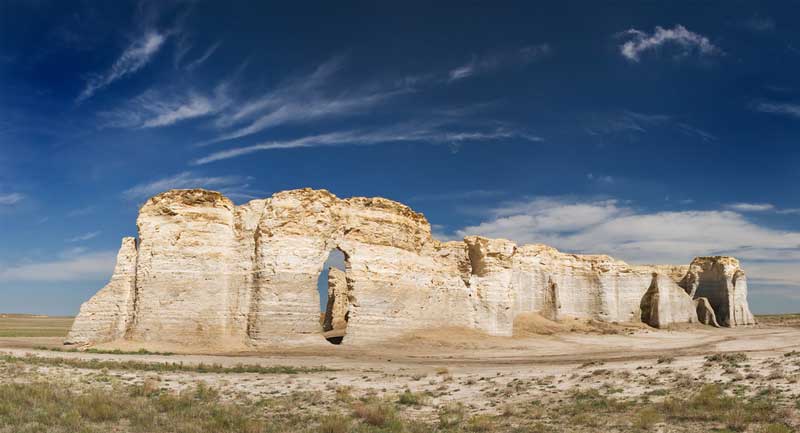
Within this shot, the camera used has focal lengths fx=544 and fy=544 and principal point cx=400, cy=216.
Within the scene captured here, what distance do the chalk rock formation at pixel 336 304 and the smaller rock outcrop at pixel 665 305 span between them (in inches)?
1165

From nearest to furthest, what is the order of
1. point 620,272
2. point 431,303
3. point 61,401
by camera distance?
point 61,401 → point 431,303 → point 620,272

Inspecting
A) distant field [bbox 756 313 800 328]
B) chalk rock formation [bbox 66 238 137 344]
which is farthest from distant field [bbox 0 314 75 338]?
distant field [bbox 756 313 800 328]

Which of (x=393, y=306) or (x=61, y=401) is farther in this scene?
(x=393, y=306)

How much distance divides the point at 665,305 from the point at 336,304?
31683mm

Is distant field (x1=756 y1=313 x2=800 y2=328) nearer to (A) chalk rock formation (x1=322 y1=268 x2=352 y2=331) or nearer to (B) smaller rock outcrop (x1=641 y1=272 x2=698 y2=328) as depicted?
(B) smaller rock outcrop (x1=641 y1=272 x2=698 y2=328)

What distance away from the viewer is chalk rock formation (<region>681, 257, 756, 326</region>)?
58.3m

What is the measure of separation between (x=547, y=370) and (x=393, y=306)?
44.8 feet

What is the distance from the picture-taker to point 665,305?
5150 centimetres

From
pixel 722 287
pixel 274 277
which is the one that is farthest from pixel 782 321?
pixel 274 277

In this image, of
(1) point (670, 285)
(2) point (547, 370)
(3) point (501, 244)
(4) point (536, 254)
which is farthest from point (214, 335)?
(1) point (670, 285)

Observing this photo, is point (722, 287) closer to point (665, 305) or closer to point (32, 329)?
point (665, 305)

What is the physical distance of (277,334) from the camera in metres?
27.2

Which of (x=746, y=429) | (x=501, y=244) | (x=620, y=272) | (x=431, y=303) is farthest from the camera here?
(x=620, y=272)

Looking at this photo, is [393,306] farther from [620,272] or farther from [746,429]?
[620,272]
